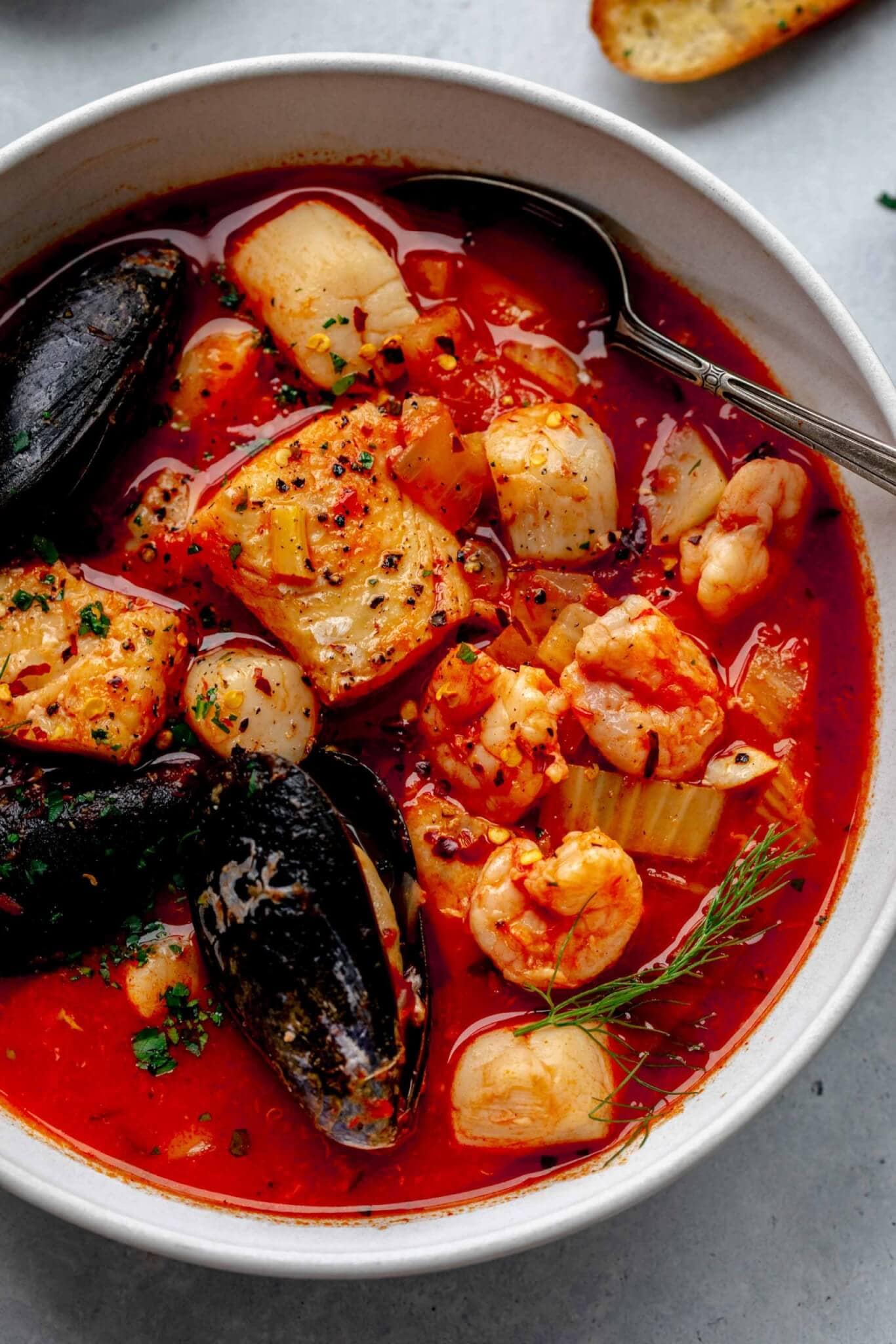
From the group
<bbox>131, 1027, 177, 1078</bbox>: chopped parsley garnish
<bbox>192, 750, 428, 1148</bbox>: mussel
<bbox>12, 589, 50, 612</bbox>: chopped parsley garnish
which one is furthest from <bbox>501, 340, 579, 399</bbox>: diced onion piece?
<bbox>131, 1027, 177, 1078</bbox>: chopped parsley garnish

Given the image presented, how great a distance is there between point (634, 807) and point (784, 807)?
42 centimetres

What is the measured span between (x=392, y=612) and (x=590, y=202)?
1272 mm

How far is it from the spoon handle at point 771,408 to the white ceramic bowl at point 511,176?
0.29 feet

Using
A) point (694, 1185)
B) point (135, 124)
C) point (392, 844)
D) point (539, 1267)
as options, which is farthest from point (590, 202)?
point (539, 1267)

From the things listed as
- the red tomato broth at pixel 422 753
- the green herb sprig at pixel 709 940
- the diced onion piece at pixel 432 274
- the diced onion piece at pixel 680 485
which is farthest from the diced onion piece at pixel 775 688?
the diced onion piece at pixel 432 274

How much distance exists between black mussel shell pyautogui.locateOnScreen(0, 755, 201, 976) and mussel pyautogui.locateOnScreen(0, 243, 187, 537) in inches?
28.8

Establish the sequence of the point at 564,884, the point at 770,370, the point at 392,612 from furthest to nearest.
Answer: the point at 770,370
the point at 392,612
the point at 564,884

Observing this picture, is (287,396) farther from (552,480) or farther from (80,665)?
→ (80,665)

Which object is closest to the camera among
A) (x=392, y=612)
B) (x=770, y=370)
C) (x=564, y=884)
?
(x=564, y=884)

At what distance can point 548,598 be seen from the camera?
122 inches

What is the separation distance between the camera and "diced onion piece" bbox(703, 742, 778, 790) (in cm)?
303

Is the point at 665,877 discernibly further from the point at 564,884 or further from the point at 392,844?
the point at 392,844

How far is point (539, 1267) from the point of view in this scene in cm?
325

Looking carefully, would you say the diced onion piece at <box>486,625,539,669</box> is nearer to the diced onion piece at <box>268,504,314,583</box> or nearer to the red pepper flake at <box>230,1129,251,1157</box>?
the diced onion piece at <box>268,504,314,583</box>
